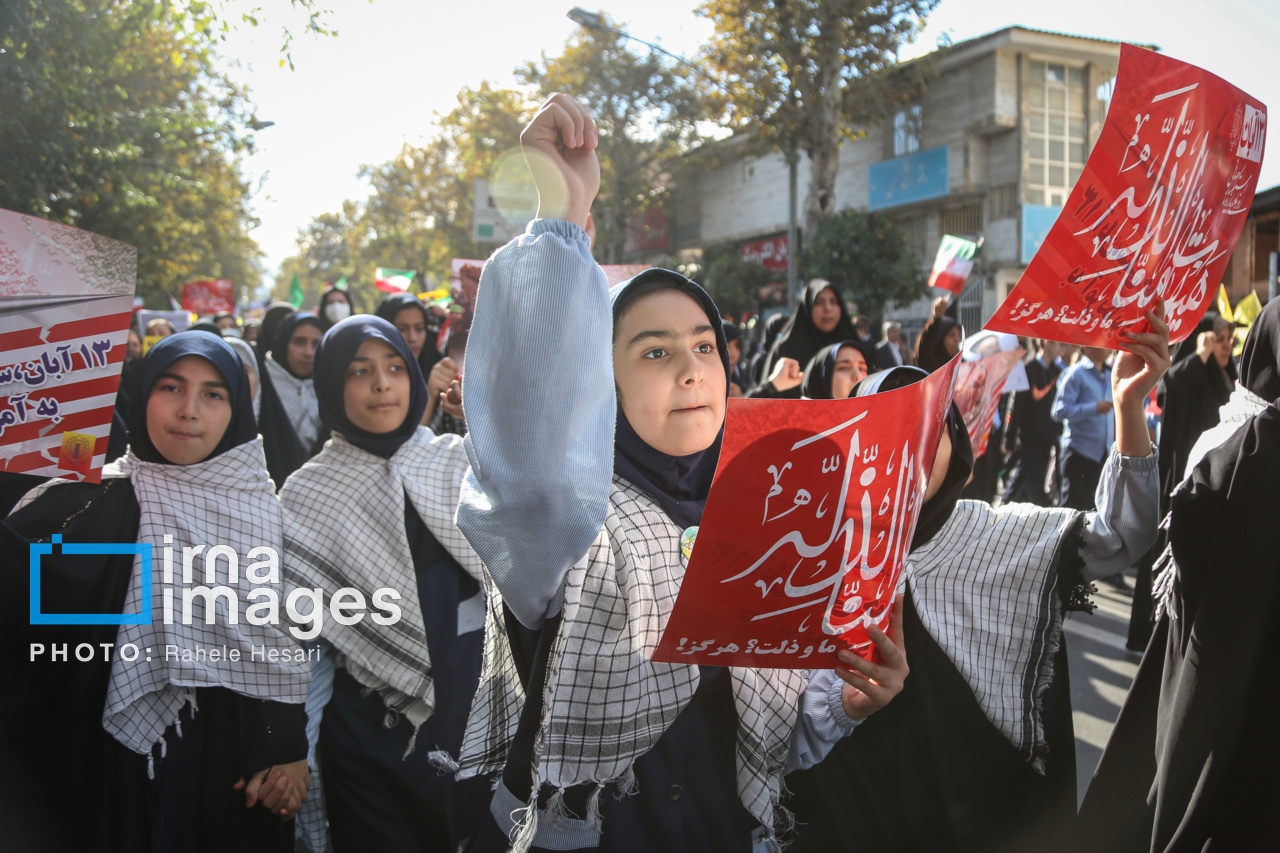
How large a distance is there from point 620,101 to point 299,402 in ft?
72.9

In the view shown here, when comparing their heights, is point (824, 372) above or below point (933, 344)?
below

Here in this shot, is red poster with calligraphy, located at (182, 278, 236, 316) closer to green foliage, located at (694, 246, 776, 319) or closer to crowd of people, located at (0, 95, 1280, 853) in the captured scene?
green foliage, located at (694, 246, 776, 319)

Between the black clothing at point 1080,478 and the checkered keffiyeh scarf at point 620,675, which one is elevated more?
the checkered keffiyeh scarf at point 620,675

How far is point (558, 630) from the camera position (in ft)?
4.51

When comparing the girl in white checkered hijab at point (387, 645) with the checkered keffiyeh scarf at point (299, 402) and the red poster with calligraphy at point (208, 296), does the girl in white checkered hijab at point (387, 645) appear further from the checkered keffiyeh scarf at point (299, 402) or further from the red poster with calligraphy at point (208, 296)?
the red poster with calligraphy at point (208, 296)

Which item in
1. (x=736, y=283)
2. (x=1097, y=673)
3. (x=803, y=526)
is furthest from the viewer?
(x=736, y=283)

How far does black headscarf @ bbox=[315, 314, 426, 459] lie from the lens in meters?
2.89

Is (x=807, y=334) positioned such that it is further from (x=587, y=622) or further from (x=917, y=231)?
(x=917, y=231)

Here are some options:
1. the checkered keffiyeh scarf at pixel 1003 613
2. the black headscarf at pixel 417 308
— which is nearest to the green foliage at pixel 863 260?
the black headscarf at pixel 417 308

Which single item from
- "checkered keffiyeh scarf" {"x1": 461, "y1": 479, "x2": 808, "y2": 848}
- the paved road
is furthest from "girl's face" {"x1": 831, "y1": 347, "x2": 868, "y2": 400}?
"checkered keffiyeh scarf" {"x1": 461, "y1": 479, "x2": 808, "y2": 848}

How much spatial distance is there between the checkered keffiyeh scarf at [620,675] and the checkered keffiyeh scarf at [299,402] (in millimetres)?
3549

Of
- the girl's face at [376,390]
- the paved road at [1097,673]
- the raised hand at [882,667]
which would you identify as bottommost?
the paved road at [1097,673]

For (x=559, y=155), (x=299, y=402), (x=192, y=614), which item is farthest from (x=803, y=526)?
(x=299, y=402)

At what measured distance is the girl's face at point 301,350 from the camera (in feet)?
16.9
